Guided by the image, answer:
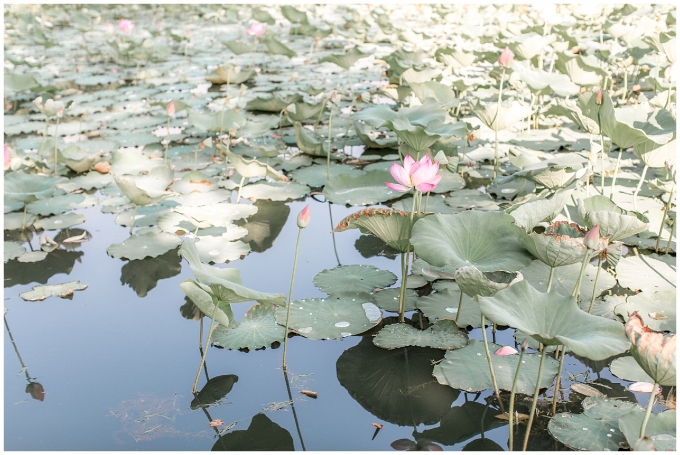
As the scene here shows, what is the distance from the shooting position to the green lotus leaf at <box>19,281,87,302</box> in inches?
90.1

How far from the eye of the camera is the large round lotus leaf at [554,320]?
1.27 m

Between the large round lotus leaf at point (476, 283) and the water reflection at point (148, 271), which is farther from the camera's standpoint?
the water reflection at point (148, 271)

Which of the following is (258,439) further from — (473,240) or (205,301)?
(473,240)

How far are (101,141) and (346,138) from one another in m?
1.63

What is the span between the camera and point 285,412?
168cm

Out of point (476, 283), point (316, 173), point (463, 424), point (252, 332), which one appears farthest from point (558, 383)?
point (316, 173)

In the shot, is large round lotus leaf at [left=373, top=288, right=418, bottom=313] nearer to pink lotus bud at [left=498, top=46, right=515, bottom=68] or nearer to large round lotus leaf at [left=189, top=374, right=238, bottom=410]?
large round lotus leaf at [left=189, top=374, right=238, bottom=410]

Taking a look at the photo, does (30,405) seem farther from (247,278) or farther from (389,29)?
(389,29)

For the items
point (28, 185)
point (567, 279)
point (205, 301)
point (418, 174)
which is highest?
point (418, 174)

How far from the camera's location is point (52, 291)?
2328 mm

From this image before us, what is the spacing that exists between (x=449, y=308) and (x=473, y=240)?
34 centimetres

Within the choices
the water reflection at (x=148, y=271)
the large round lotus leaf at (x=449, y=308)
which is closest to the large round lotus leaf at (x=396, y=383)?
the large round lotus leaf at (x=449, y=308)

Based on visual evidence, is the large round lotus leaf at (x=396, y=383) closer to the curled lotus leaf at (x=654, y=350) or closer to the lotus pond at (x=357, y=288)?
the lotus pond at (x=357, y=288)

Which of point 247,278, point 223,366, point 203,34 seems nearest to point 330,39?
point 203,34
